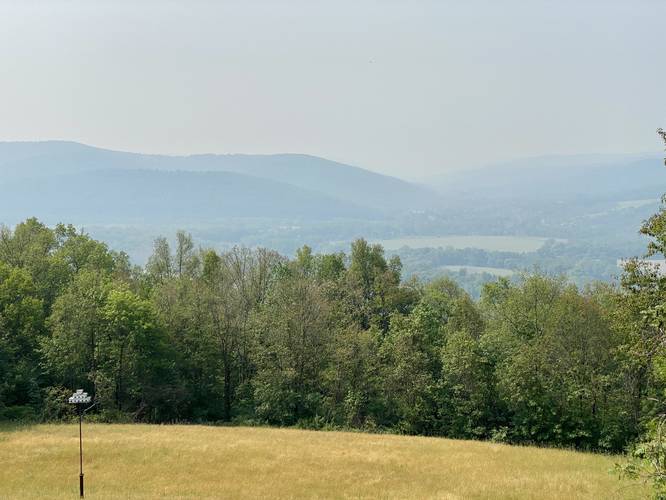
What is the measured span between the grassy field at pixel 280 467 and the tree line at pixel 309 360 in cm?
550

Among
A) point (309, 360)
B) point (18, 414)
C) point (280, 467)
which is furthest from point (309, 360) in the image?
point (18, 414)

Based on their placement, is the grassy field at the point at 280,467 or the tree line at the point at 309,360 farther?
the tree line at the point at 309,360

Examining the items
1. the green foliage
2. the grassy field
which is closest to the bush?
the green foliage

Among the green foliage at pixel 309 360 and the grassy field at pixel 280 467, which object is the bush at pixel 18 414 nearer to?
the green foliage at pixel 309 360

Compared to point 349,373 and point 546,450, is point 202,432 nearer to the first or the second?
point 349,373

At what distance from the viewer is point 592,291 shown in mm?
42594

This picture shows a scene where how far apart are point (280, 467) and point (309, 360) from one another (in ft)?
53.1

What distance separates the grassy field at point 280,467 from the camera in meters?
22.7

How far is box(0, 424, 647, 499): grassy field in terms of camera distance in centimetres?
2269

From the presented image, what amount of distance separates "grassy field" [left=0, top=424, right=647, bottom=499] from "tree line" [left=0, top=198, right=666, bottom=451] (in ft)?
18.0

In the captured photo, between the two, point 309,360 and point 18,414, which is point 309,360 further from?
point 18,414

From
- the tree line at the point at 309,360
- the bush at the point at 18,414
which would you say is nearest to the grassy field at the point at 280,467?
the bush at the point at 18,414

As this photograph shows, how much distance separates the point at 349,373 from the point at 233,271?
49.9 ft

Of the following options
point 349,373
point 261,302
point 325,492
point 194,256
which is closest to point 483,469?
point 325,492
